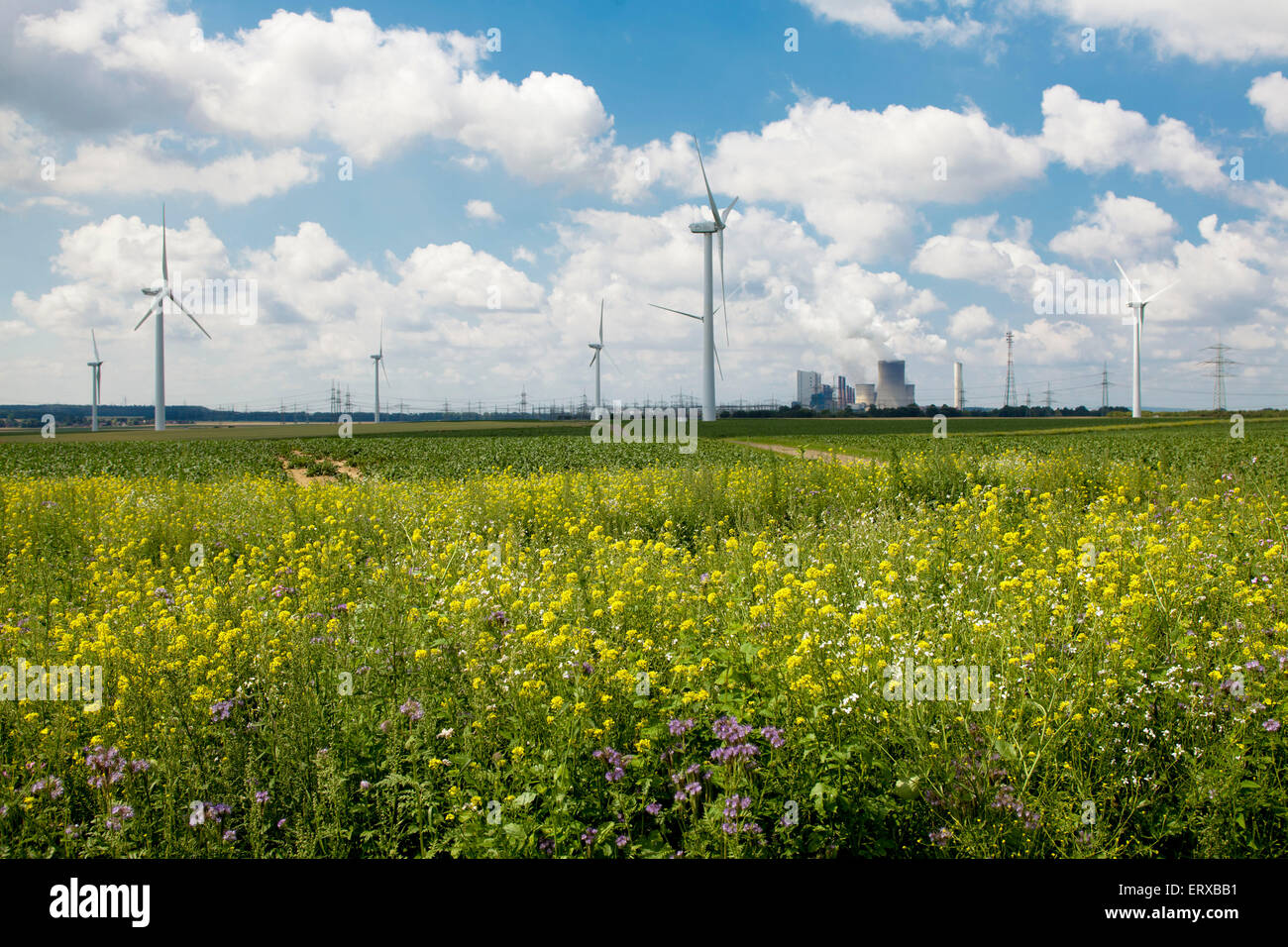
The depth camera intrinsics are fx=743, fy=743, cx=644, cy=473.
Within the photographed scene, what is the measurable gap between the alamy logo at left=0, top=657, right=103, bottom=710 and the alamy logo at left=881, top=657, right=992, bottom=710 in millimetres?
4832

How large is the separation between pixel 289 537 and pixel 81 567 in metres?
3.40

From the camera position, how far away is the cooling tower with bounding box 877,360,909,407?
6093 inches

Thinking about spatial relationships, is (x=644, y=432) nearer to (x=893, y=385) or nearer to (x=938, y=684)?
(x=938, y=684)

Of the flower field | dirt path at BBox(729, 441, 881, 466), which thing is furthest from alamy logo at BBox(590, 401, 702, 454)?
the flower field

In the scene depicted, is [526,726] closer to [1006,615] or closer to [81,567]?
[1006,615]

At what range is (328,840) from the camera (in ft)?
12.9

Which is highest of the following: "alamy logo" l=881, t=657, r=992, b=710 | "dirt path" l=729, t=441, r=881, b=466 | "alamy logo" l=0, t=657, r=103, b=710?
"dirt path" l=729, t=441, r=881, b=466

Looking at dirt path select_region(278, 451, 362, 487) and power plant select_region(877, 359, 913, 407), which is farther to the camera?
power plant select_region(877, 359, 913, 407)

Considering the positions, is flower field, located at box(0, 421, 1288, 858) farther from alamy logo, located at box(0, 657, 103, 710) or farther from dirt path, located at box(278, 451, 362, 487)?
dirt path, located at box(278, 451, 362, 487)

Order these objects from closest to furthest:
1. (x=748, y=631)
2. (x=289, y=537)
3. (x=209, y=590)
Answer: (x=748, y=631), (x=209, y=590), (x=289, y=537)

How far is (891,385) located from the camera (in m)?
156

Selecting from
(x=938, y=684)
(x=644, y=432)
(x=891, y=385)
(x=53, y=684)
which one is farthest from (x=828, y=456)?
(x=891, y=385)

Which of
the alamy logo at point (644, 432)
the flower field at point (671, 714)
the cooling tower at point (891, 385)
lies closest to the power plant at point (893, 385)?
the cooling tower at point (891, 385)

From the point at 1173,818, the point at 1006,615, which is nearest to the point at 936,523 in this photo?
the point at 1006,615
